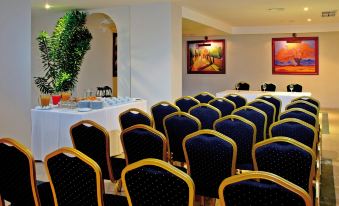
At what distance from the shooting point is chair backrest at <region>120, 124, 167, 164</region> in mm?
3512

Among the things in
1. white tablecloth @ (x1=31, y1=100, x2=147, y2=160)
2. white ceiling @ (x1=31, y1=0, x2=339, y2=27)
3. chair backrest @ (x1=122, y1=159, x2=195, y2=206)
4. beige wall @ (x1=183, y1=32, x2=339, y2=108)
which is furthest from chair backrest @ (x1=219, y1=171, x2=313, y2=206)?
beige wall @ (x1=183, y1=32, x2=339, y2=108)

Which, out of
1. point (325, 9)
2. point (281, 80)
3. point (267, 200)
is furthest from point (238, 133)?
point (281, 80)

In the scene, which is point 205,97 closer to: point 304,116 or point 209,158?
point 304,116

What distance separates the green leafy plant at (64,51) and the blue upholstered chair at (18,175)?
246 inches

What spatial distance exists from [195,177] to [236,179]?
4.68 ft

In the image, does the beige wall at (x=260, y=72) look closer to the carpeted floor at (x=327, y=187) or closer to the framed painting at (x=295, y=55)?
the framed painting at (x=295, y=55)

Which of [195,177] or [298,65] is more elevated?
[298,65]

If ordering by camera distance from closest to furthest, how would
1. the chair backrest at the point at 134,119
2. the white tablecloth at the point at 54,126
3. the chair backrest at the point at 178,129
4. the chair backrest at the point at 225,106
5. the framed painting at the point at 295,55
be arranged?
the chair backrest at the point at 178,129 < the chair backrest at the point at 134,119 < the white tablecloth at the point at 54,126 < the chair backrest at the point at 225,106 < the framed painting at the point at 295,55

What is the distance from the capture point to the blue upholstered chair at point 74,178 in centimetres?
238

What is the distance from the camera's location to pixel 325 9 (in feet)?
32.3

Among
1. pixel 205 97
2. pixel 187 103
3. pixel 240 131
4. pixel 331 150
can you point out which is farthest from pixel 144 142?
pixel 331 150

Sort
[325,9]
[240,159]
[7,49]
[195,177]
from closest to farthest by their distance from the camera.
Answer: [195,177] → [7,49] → [240,159] → [325,9]

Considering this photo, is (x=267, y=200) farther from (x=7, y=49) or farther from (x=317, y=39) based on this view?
(x=317, y=39)

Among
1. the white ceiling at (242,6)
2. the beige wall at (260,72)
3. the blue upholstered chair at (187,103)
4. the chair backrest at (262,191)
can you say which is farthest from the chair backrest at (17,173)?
the beige wall at (260,72)
